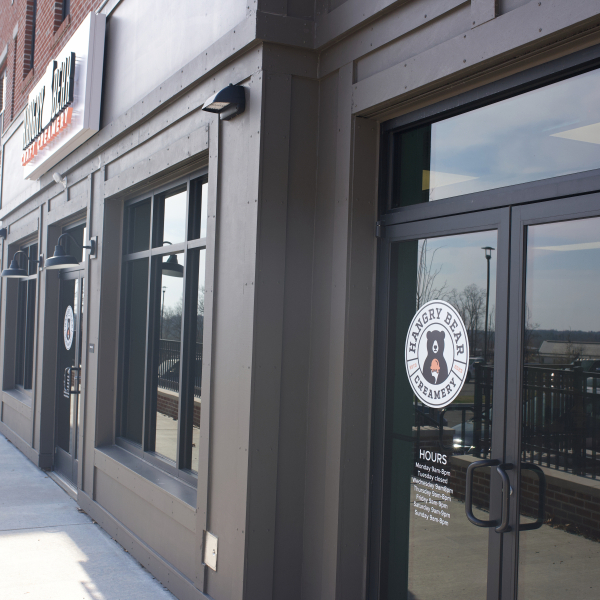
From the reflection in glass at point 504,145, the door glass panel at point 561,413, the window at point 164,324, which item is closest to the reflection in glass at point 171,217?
the window at point 164,324

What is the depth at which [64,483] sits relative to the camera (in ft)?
24.6

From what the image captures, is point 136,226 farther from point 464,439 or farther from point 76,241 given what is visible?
point 464,439

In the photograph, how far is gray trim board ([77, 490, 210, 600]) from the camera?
14.3ft

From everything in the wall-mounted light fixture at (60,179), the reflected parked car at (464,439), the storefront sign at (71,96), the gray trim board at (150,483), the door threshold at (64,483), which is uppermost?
the storefront sign at (71,96)

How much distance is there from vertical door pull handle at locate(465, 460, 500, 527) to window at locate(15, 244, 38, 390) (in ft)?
29.7

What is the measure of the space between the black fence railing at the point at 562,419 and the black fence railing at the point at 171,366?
2864 mm

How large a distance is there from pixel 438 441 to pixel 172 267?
3.16 meters

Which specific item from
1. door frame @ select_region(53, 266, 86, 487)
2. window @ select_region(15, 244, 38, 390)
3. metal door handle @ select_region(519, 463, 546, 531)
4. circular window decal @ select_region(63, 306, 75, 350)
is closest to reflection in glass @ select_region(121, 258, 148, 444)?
door frame @ select_region(53, 266, 86, 487)

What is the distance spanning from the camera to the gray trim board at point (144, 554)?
4371 millimetres

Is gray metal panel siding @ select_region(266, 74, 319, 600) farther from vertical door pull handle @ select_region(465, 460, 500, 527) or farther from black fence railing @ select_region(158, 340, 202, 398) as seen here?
black fence railing @ select_region(158, 340, 202, 398)

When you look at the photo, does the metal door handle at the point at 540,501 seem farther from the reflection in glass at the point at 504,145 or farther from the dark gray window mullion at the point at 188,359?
the dark gray window mullion at the point at 188,359

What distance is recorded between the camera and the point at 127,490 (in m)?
5.57

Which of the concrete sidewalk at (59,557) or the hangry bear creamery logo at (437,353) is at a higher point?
the hangry bear creamery logo at (437,353)

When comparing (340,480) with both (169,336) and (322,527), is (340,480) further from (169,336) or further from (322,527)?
(169,336)
